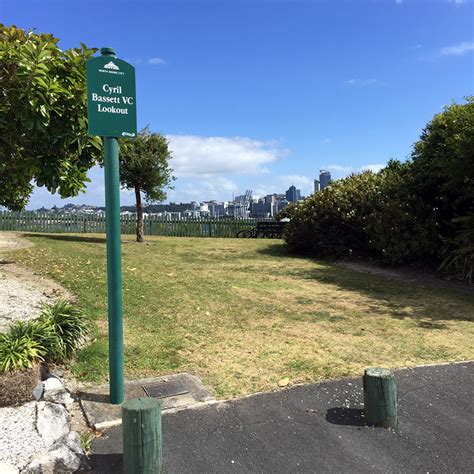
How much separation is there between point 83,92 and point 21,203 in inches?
596

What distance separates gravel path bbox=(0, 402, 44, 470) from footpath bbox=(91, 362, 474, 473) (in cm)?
42

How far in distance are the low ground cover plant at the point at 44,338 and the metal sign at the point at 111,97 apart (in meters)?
1.97

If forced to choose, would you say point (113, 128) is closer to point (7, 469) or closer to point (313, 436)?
point (7, 469)

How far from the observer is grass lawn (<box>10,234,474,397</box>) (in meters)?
4.79

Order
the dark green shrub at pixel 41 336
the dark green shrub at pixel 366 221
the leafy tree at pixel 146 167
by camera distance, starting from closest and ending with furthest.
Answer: the dark green shrub at pixel 41 336, the dark green shrub at pixel 366 221, the leafy tree at pixel 146 167

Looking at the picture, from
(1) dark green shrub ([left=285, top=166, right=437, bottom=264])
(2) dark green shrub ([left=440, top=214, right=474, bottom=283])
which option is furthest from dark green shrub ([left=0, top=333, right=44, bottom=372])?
(1) dark green shrub ([left=285, top=166, right=437, bottom=264])

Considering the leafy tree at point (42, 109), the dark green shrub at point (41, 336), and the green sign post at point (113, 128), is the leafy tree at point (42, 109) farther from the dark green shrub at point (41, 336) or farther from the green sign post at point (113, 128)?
the dark green shrub at point (41, 336)

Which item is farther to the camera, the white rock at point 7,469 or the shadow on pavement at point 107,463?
the shadow on pavement at point 107,463

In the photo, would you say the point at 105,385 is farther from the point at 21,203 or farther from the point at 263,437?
the point at 21,203

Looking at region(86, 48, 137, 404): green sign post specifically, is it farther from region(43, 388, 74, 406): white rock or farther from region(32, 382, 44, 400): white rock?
region(32, 382, 44, 400): white rock

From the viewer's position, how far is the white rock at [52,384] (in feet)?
12.5

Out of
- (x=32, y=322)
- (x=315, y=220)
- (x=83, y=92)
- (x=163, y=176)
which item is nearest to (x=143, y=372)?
(x=32, y=322)

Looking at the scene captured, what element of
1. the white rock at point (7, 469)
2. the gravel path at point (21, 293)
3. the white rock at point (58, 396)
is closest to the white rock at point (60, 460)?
the white rock at point (7, 469)

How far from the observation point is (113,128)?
3.63 meters
